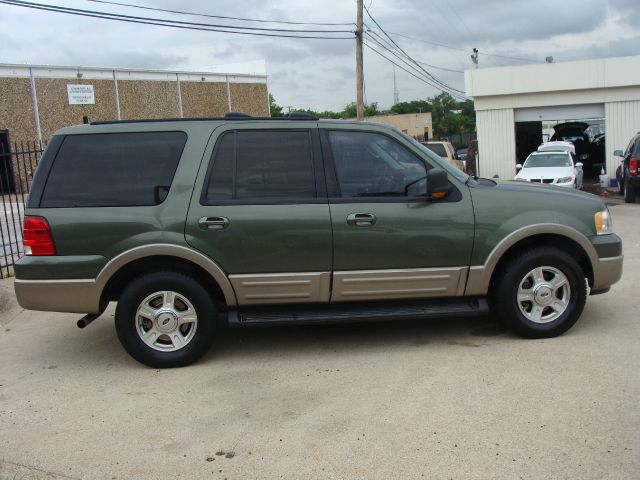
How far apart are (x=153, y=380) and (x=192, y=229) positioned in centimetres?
121

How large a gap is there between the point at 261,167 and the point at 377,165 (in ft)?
3.15

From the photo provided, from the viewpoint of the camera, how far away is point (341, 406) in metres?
4.31

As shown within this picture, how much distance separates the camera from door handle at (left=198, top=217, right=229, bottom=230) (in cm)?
505

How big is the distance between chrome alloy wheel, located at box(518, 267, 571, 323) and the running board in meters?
0.36

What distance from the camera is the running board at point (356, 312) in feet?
17.0

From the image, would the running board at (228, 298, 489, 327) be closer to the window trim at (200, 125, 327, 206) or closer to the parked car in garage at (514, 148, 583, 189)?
the window trim at (200, 125, 327, 206)

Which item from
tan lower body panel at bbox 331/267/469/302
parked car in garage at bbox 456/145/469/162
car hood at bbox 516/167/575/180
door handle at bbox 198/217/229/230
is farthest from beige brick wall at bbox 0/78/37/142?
tan lower body panel at bbox 331/267/469/302

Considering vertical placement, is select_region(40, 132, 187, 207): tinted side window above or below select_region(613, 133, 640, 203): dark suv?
above

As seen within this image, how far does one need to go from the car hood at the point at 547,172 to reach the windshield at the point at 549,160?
49 centimetres

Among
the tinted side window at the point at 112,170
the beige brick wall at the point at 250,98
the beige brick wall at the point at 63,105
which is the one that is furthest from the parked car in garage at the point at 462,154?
the tinted side window at the point at 112,170

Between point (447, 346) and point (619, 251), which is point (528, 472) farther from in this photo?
point (619, 251)

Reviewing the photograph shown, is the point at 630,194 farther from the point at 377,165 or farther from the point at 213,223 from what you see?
the point at 213,223

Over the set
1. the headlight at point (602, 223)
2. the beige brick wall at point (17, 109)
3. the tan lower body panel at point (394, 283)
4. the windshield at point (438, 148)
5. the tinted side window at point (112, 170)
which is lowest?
the tan lower body panel at point (394, 283)

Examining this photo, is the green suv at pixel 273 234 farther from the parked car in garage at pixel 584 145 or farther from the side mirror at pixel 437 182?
the parked car in garage at pixel 584 145
